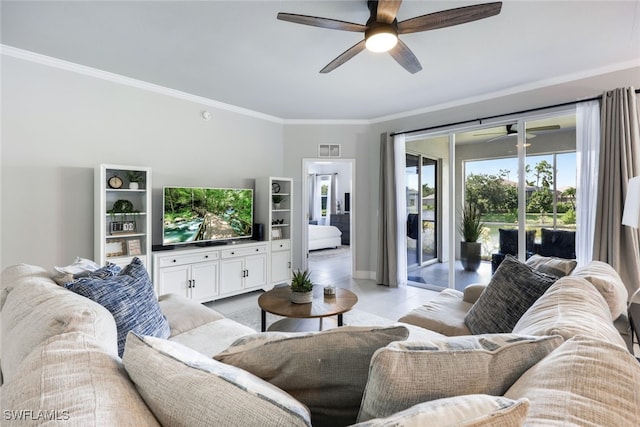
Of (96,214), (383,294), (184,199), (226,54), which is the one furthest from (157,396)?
(383,294)

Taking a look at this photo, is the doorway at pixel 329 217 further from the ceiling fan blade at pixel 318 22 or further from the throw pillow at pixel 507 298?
the ceiling fan blade at pixel 318 22

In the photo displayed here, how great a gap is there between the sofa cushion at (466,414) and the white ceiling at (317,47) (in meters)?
2.47

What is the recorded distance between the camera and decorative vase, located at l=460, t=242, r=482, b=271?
170 inches

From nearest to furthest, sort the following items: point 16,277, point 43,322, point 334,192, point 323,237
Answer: point 43,322 < point 16,277 < point 323,237 < point 334,192

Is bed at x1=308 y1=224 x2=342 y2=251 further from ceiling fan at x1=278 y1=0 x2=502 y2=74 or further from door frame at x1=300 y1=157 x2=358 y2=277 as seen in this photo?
ceiling fan at x1=278 y1=0 x2=502 y2=74

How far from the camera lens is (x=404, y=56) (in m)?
2.42

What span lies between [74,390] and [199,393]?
0.26 meters

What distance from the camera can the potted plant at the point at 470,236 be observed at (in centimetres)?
426

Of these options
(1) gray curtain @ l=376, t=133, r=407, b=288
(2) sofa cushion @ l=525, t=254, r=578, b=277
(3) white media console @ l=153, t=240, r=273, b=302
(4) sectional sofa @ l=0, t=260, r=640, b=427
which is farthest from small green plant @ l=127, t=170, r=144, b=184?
(2) sofa cushion @ l=525, t=254, r=578, b=277

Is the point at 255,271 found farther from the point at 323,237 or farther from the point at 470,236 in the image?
the point at 323,237

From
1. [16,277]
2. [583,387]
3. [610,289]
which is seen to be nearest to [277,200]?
[16,277]

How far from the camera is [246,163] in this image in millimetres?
4812

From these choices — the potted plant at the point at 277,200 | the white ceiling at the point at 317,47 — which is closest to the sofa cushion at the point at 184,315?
the white ceiling at the point at 317,47

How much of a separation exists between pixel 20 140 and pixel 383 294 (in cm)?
447
